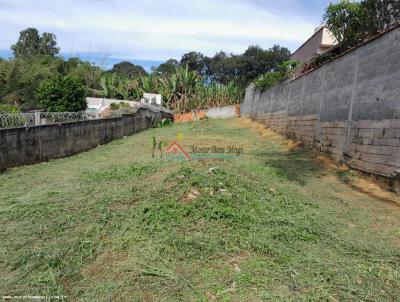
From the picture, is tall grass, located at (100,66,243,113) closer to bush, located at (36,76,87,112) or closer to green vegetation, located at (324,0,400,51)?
bush, located at (36,76,87,112)

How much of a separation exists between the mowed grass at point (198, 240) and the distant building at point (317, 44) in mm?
12289

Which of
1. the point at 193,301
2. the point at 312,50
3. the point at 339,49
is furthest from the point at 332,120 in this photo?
the point at 312,50

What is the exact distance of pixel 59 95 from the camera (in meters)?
16.1

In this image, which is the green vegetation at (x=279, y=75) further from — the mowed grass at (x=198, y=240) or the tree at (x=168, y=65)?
the tree at (x=168, y=65)

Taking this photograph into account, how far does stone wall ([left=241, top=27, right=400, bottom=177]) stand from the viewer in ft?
19.6

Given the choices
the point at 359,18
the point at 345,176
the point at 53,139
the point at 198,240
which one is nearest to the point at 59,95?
the point at 53,139

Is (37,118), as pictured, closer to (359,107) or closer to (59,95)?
(359,107)

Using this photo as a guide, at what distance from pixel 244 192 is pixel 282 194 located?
2.50 ft

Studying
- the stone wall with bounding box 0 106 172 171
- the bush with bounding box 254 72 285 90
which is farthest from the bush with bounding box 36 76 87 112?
the bush with bounding box 254 72 285 90

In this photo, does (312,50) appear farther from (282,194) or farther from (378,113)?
(282,194)

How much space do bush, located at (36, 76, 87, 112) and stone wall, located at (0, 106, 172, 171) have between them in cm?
274

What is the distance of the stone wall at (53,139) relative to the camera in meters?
7.61

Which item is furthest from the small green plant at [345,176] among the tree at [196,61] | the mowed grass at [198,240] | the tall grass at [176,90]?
the tree at [196,61]

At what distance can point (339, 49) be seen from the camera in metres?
11.4
